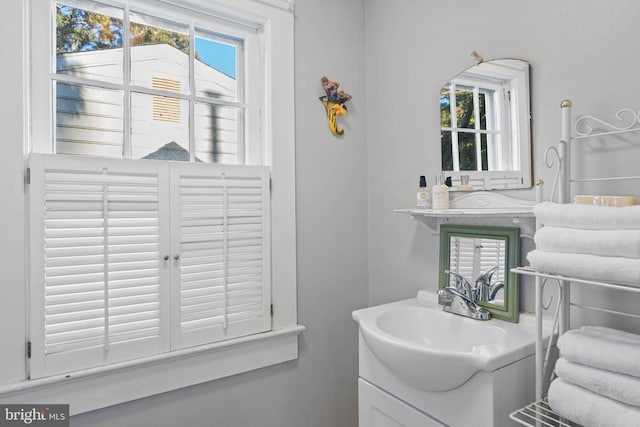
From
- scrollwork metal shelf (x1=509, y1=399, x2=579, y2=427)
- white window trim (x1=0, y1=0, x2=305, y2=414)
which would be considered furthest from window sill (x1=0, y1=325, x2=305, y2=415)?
scrollwork metal shelf (x1=509, y1=399, x2=579, y2=427)

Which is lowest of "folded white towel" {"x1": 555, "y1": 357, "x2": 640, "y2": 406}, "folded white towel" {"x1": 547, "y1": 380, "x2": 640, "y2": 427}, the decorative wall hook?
"folded white towel" {"x1": 547, "y1": 380, "x2": 640, "y2": 427}

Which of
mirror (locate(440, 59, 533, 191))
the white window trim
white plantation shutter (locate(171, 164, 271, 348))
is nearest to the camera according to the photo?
the white window trim

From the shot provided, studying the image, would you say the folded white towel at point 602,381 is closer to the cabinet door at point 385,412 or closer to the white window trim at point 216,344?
the cabinet door at point 385,412

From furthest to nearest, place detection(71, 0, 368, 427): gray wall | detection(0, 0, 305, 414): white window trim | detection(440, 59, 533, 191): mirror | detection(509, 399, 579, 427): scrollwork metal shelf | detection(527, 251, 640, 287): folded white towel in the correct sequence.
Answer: detection(71, 0, 368, 427): gray wall < detection(440, 59, 533, 191): mirror < detection(0, 0, 305, 414): white window trim < detection(509, 399, 579, 427): scrollwork metal shelf < detection(527, 251, 640, 287): folded white towel

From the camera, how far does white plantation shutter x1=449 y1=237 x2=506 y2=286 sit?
4.24 ft

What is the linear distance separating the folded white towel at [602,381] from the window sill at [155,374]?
1001mm

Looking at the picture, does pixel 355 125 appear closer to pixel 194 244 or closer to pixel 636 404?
pixel 194 244

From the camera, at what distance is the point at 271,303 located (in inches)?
61.6

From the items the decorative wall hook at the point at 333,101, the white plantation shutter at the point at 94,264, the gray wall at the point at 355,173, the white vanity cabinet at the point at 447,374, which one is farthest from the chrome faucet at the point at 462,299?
the white plantation shutter at the point at 94,264

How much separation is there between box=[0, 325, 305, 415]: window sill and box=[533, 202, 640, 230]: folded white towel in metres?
1.07

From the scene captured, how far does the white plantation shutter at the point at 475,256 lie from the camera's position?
1.29 metres

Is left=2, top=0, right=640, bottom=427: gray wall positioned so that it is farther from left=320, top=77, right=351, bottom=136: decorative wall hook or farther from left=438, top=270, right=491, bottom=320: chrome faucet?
left=438, top=270, right=491, bottom=320: chrome faucet

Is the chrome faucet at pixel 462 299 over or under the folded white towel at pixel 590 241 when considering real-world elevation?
under

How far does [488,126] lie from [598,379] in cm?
85
